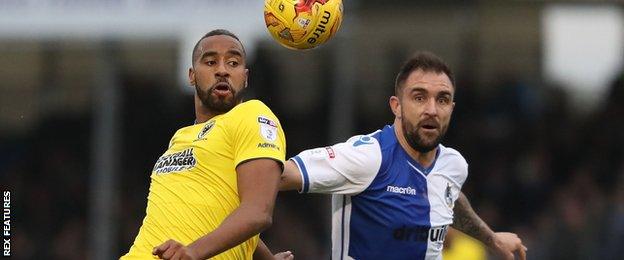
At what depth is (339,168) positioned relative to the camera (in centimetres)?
675

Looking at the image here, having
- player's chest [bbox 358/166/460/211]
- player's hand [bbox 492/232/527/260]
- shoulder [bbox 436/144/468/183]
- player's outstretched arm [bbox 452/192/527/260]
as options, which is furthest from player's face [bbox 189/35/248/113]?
player's hand [bbox 492/232/527/260]

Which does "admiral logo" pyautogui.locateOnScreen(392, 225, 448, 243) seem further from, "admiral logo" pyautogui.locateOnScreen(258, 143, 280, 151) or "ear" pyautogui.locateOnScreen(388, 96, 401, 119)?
"admiral logo" pyautogui.locateOnScreen(258, 143, 280, 151)

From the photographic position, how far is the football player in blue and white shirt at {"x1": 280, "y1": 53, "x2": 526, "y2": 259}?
6.78 m

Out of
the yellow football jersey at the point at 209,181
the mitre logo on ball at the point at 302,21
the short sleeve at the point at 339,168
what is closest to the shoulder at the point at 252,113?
the yellow football jersey at the point at 209,181

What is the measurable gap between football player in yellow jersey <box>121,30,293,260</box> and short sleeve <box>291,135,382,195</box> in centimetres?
45

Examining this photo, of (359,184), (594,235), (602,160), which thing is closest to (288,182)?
(359,184)

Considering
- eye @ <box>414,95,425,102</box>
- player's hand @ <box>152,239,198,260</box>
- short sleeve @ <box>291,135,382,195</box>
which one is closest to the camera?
player's hand @ <box>152,239,198,260</box>

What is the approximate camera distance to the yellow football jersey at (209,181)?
6160mm

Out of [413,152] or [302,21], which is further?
[413,152]

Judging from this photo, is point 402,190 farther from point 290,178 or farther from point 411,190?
point 290,178

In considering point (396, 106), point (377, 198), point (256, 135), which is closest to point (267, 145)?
point (256, 135)

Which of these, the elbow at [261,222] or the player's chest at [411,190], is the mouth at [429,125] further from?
the elbow at [261,222]

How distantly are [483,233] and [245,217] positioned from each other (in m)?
2.06
